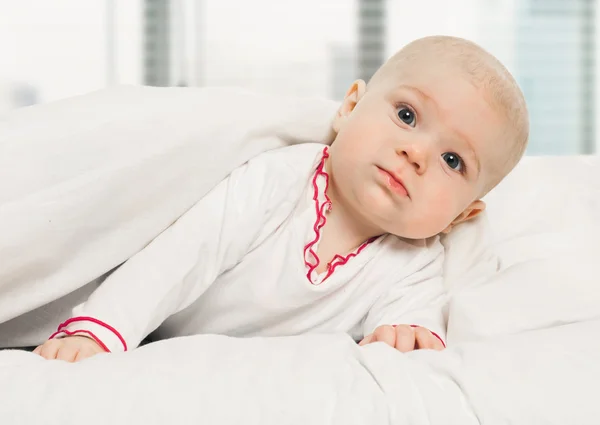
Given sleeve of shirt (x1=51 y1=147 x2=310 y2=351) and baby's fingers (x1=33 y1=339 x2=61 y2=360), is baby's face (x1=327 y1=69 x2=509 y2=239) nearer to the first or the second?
sleeve of shirt (x1=51 y1=147 x2=310 y2=351)

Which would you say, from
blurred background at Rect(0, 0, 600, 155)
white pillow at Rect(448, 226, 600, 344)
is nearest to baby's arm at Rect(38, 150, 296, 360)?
white pillow at Rect(448, 226, 600, 344)

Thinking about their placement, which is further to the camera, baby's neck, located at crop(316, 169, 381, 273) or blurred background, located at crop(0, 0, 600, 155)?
blurred background, located at crop(0, 0, 600, 155)

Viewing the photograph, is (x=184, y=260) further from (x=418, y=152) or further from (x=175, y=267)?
(x=418, y=152)

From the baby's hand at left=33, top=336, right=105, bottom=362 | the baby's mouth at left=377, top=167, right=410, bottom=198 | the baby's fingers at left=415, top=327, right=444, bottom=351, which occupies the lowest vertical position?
A: the baby's fingers at left=415, top=327, right=444, bottom=351

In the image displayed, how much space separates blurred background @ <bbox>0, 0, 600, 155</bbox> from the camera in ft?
10.1

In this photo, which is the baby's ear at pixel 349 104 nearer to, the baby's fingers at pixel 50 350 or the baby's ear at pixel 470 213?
the baby's ear at pixel 470 213

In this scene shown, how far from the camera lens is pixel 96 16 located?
311 centimetres

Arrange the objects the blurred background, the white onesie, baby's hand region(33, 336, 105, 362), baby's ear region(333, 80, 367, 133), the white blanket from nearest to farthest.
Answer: the white blanket, baby's hand region(33, 336, 105, 362), the white onesie, baby's ear region(333, 80, 367, 133), the blurred background

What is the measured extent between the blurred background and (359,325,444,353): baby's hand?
2331mm

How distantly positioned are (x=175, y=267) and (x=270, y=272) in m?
0.15

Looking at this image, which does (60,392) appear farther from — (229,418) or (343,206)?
(343,206)

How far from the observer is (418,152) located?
38.0 inches

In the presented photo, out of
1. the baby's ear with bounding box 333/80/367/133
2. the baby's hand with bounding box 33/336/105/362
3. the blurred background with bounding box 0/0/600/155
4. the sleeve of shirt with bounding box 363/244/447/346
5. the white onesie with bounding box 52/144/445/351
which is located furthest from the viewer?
the blurred background with bounding box 0/0/600/155

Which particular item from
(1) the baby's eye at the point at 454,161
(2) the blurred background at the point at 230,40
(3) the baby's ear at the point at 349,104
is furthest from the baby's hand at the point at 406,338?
(2) the blurred background at the point at 230,40
